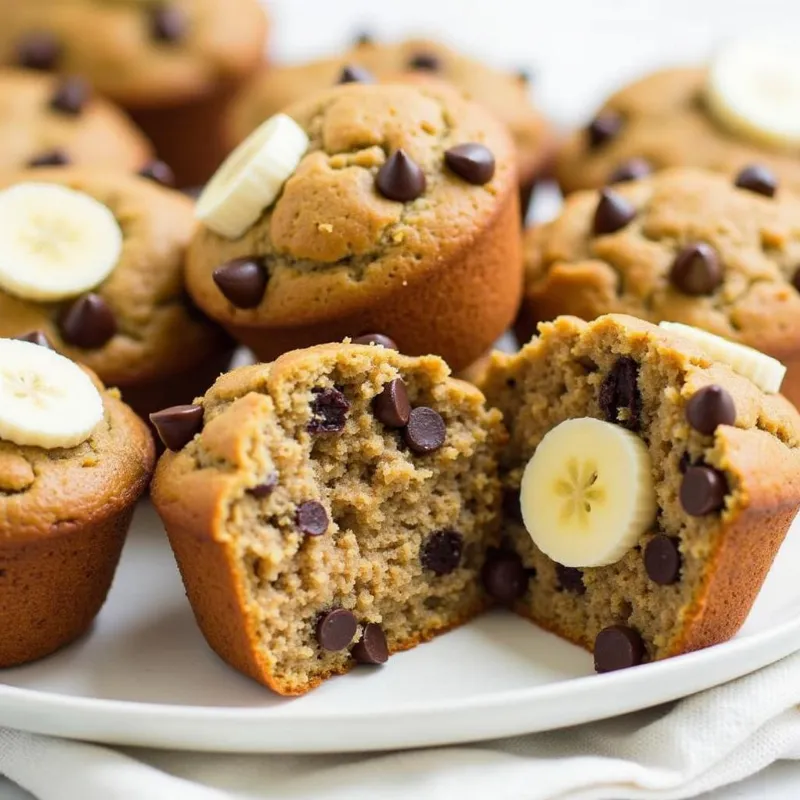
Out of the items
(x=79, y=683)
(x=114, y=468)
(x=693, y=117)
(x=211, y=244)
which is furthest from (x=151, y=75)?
(x=79, y=683)

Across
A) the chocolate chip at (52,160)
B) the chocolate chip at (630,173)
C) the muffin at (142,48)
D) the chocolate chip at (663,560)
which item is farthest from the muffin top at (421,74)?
the chocolate chip at (663,560)

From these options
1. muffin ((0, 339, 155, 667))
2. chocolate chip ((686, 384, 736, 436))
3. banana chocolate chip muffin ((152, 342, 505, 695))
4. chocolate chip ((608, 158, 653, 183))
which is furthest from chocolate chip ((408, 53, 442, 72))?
chocolate chip ((686, 384, 736, 436))

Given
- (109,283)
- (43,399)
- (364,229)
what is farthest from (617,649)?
(109,283)

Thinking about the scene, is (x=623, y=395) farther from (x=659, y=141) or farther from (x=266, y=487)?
(x=659, y=141)

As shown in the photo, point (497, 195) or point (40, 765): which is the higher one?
point (497, 195)

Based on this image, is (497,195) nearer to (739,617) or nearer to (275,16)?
(739,617)

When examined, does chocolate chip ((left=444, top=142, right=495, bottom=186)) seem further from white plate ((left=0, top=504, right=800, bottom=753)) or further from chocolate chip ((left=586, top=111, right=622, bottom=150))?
chocolate chip ((left=586, top=111, right=622, bottom=150))

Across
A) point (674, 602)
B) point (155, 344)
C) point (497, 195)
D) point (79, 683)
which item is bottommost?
point (79, 683)
